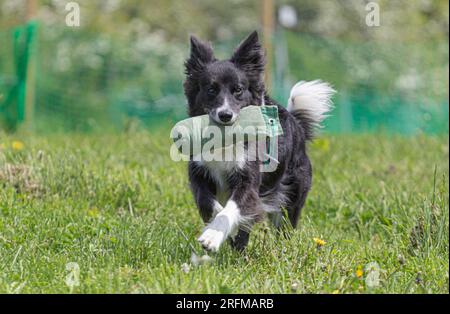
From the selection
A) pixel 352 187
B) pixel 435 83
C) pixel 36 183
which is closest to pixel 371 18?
pixel 352 187

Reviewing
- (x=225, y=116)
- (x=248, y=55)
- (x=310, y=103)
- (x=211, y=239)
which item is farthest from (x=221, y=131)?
(x=310, y=103)

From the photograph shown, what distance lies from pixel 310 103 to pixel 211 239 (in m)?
1.93

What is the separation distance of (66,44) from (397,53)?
236 inches

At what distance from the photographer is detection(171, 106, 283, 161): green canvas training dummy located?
179 inches

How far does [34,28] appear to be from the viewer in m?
9.25

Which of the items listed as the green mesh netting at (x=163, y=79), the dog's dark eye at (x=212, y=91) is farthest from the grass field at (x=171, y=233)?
the green mesh netting at (x=163, y=79)

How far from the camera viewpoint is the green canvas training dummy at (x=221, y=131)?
14.9 feet

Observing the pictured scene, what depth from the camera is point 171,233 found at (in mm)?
4430

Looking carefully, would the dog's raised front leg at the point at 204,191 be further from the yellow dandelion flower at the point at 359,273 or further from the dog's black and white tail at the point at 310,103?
the dog's black and white tail at the point at 310,103

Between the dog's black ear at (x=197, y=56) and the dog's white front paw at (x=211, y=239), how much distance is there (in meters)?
1.29

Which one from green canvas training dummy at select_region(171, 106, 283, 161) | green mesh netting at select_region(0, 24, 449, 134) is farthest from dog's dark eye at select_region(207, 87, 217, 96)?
green mesh netting at select_region(0, 24, 449, 134)

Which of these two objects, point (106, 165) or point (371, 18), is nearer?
point (106, 165)

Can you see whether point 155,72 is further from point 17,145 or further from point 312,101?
point 312,101
